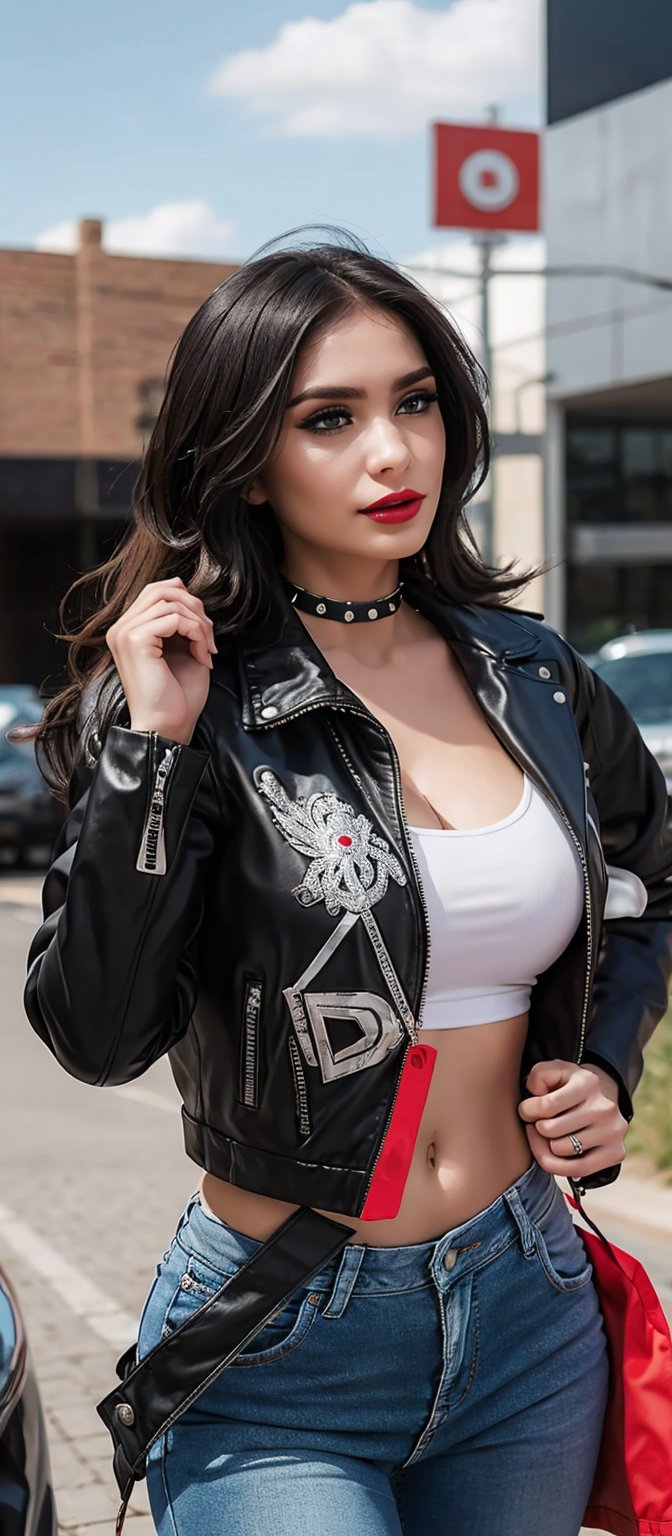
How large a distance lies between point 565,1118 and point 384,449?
0.79 m

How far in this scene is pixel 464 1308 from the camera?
2.06 m

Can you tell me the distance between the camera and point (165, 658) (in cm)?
206

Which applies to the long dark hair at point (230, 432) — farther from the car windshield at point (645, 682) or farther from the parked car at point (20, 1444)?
the car windshield at point (645, 682)

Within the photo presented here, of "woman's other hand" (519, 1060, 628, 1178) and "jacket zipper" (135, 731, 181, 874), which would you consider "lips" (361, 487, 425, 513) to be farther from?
"woman's other hand" (519, 1060, 628, 1178)

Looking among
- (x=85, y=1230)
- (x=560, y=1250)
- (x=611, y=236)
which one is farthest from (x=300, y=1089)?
(x=611, y=236)

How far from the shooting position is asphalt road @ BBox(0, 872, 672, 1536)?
4.72 m

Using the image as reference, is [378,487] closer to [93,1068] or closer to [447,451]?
[447,451]

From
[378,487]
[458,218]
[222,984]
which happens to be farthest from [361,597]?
[458,218]

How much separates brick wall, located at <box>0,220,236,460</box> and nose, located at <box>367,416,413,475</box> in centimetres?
3552

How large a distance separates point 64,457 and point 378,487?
33.5 m

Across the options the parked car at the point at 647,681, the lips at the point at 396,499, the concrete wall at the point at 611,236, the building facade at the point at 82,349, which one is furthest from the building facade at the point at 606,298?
the lips at the point at 396,499

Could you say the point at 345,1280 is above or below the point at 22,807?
above

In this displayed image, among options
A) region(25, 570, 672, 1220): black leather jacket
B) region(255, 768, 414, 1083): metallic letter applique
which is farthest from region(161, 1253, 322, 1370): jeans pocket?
region(255, 768, 414, 1083): metallic letter applique

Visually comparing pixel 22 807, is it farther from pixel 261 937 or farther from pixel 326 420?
pixel 261 937
